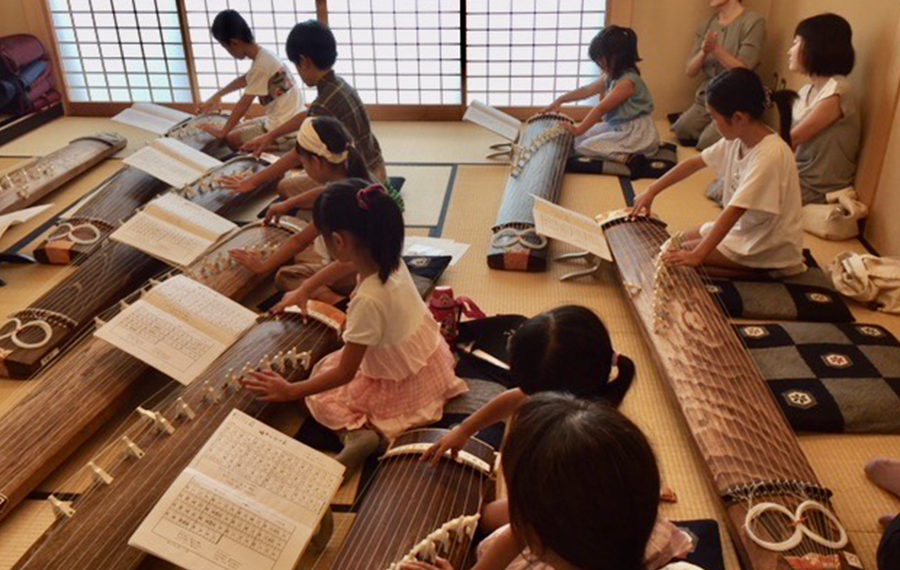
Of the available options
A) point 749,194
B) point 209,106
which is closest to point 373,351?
point 749,194

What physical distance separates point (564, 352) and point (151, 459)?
3.91ft

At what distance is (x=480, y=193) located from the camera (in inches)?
182

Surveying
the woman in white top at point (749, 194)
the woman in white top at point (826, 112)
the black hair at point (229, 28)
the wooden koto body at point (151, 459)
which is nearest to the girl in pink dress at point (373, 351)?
the wooden koto body at point (151, 459)

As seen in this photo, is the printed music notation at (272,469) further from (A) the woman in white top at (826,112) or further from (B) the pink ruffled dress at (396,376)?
(A) the woman in white top at (826,112)

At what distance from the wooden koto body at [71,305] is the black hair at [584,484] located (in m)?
2.30

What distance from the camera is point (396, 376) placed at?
2553 millimetres

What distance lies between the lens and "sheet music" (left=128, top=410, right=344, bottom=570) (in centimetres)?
Answer: 176

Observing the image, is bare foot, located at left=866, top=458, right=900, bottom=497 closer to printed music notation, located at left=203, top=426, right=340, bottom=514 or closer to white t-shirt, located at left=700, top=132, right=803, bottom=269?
white t-shirt, located at left=700, top=132, right=803, bottom=269

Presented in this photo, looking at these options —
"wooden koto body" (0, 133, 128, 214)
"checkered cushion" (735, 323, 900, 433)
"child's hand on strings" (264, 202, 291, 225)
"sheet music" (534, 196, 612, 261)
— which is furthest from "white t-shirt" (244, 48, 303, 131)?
"checkered cushion" (735, 323, 900, 433)

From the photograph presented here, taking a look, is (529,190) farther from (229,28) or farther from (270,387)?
(270,387)

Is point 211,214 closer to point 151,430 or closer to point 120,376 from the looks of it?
point 120,376

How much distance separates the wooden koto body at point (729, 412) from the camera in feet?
6.61

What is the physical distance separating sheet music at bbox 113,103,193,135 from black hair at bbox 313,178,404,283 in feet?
9.99

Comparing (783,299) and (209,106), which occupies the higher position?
(209,106)
